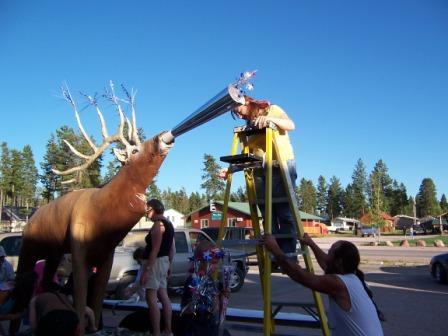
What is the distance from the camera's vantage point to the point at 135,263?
9.80 meters

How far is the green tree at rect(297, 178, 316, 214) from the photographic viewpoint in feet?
341

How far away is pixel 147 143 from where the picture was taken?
13.4ft

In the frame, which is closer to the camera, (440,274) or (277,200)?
(277,200)

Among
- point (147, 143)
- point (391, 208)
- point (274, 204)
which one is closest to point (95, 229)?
point (147, 143)

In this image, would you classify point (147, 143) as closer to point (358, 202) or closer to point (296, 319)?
point (296, 319)

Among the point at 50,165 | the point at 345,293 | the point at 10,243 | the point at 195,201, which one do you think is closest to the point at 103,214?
the point at 345,293

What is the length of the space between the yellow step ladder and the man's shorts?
1.48 meters

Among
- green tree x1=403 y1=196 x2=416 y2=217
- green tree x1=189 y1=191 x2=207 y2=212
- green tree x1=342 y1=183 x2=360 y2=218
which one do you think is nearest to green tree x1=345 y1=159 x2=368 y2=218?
green tree x1=342 y1=183 x2=360 y2=218

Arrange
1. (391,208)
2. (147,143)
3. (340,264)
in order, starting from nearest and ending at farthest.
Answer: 1. (340,264)
2. (147,143)
3. (391,208)

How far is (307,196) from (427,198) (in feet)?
90.8

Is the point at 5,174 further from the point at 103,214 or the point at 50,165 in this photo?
the point at 103,214

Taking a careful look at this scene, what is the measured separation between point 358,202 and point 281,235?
98.2 metres

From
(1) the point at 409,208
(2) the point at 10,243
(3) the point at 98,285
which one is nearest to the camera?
(3) the point at 98,285

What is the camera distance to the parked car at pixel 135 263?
944 cm
